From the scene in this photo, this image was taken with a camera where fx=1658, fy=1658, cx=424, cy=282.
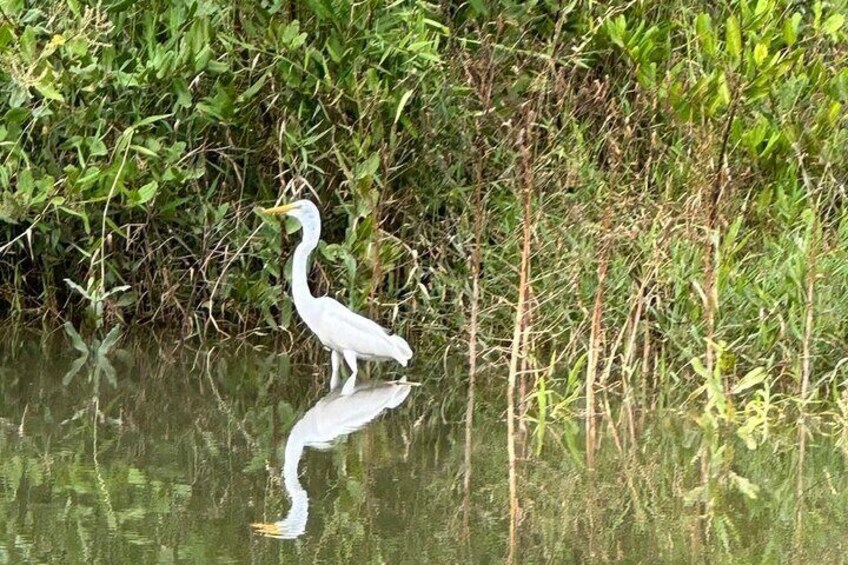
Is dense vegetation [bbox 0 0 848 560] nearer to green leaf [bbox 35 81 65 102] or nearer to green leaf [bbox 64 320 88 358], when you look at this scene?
green leaf [bbox 35 81 65 102]

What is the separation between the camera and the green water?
545 cm

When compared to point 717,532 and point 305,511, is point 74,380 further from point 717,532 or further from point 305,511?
point 717,532

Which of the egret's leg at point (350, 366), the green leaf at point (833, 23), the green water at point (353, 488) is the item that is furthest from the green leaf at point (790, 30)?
the egret's leg at point (350, 366)

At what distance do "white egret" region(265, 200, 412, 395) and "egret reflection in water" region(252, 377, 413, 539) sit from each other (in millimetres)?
135

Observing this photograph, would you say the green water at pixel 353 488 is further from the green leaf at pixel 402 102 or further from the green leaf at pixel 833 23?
the green leaf at pixel 833 23

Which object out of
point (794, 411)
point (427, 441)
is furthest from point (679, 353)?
point (427, 441)

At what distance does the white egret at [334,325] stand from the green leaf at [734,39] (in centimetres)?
237

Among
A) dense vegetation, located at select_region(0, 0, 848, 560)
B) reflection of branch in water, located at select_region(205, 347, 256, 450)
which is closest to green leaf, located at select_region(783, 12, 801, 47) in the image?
dense vegetation, located at select_region(0, 0, 848, 560)

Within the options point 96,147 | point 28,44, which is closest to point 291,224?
point 96,147

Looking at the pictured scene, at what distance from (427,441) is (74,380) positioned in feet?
7.08

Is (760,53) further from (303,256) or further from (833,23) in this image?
(303,256)

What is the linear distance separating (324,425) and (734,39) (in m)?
3.23

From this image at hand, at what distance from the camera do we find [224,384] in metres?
8.57

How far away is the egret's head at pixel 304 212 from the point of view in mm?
9078
